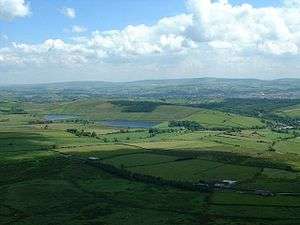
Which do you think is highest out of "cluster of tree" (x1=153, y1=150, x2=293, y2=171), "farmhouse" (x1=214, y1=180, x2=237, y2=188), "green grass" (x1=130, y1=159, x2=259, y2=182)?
"farmhouse" (x1=214, y1=180, x2=237, y2=188)

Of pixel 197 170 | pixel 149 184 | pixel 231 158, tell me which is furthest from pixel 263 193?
pixel 231 158

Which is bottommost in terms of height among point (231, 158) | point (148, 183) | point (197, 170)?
point (231, 158)

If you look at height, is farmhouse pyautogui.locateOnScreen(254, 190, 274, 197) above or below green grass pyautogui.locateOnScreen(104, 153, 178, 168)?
above

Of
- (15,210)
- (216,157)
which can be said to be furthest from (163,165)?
(15,210)

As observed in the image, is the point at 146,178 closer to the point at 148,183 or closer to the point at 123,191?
the point at 148,183

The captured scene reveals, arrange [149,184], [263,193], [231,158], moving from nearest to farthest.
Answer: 1. [263,193]
2. [149,184]
3. [231,158]

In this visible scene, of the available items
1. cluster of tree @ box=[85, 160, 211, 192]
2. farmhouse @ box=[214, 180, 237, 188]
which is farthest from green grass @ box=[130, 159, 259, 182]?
farmhouse @ box=[214, 180, 237, 188]

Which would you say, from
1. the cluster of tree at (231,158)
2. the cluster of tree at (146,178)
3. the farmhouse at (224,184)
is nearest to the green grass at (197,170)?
the cluster of tree at (146,178)

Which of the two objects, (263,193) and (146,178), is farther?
(146,178)

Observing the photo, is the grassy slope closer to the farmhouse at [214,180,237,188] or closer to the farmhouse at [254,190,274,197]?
the farmhouse at [254,190,274,197]
